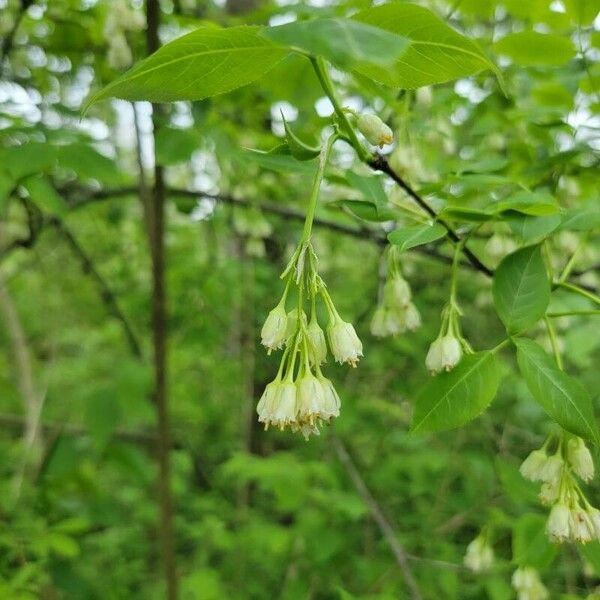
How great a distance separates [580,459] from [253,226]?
1.87m

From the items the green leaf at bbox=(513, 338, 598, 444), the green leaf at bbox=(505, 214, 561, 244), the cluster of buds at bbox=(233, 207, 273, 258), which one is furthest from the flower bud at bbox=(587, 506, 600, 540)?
the cluster of buds at bbox=(233, 207, 273, 258)

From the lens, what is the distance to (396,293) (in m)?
1.63

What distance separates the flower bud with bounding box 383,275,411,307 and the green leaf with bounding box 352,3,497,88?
66 centimetres

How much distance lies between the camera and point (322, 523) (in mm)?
2834

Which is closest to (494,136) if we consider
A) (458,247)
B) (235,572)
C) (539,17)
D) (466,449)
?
(539,17)

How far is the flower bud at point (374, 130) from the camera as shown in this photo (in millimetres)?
1160

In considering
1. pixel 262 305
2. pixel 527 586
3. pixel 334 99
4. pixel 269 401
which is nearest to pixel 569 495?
pixel 269 401

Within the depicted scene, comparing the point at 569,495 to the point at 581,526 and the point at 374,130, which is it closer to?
the point at 581,526

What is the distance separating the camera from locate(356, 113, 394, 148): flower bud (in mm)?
1160

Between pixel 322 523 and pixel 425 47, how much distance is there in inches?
89.3

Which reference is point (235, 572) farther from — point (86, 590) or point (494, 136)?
point (494, 136)

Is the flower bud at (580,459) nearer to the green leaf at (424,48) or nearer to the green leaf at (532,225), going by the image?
the green leaf at (532,225)

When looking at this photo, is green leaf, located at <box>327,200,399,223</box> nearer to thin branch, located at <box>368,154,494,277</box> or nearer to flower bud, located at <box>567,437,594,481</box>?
thin branch, located at <box>368,154,494,277</box>

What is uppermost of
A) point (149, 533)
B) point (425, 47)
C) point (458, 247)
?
point (425, 47)
